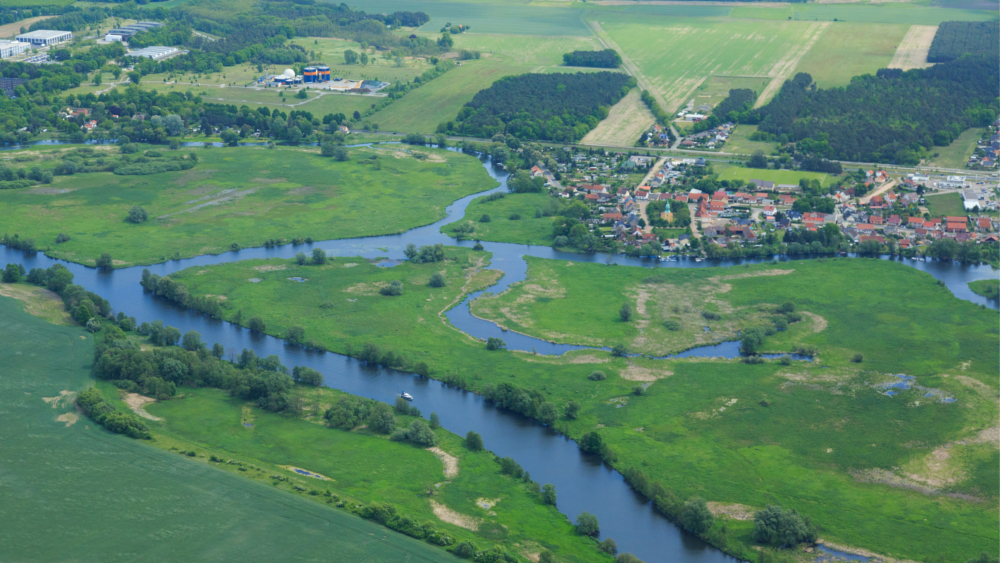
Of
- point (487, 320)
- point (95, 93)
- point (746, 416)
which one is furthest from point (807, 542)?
point (95, 93)

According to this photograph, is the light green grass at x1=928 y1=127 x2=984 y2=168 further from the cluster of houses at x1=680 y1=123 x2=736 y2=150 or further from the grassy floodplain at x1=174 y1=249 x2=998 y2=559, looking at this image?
the grassy floodplain at x1=174 y1=249 x2=998 y2=559

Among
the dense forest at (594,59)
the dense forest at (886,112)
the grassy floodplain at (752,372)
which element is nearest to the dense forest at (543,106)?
the dense forest at (594,59)

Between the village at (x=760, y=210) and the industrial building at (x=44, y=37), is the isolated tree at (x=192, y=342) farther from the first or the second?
the industrial building at (x=44, y=37)

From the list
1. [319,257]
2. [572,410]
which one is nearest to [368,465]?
[572,410]

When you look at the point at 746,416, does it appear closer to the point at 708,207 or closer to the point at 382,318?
the point at 382,318

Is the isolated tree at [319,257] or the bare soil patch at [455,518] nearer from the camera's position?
the bare soil patch at [455,518]

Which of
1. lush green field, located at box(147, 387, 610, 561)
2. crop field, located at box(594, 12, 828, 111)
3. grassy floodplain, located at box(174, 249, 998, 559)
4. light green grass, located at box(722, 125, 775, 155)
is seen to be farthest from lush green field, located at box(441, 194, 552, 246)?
crop field, located at box(594, 12, 828, 111)
